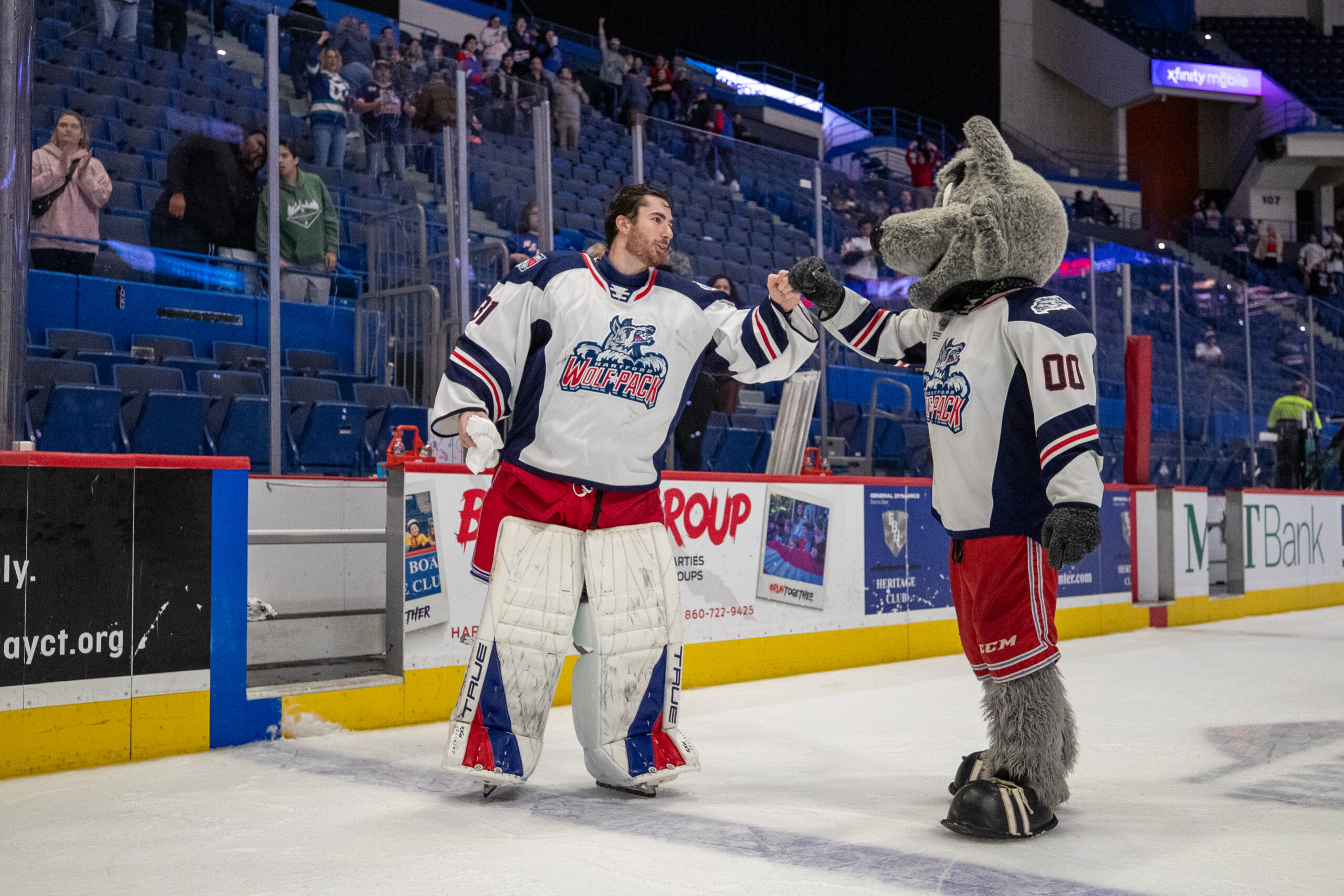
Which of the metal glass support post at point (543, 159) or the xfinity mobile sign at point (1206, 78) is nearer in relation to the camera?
the metal glass support post at point (543, 159)

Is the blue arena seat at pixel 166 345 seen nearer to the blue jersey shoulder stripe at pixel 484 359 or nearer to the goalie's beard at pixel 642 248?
the blue jersey shoulder stripe at pixel 484 359

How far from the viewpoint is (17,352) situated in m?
3.56

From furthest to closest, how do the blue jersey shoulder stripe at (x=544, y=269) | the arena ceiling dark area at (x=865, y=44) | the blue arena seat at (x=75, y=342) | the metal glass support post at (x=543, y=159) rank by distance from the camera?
the arena ceiling dark area at (x=865, y=44), the blue arena seat at (x=75, y=342), the metal glass support post at (x=543, y=159), the blue jersey shoulder stripe at (x=544, y=269)

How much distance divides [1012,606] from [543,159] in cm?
376

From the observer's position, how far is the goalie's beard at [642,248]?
3.10m

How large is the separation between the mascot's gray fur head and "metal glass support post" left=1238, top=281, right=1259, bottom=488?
8179mm

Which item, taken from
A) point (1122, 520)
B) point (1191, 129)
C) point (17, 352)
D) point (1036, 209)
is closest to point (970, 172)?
point (1036, 209)

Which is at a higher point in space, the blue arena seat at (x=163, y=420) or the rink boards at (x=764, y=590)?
the blue arena seat at (x=163, y=420)

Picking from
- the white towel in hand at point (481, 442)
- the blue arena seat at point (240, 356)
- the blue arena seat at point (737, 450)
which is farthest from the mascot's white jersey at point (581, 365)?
the blue arena seat at point (737, 450)

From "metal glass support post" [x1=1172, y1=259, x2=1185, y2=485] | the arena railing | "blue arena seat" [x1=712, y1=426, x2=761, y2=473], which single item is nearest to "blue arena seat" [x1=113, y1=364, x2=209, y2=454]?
the arena railing

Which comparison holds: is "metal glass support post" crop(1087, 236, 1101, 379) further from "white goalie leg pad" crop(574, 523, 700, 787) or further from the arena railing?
"white goalie leg pad" crop(574, 523, 700, 787)

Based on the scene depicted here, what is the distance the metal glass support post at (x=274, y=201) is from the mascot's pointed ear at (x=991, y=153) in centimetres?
327

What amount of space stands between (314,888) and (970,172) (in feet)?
7.22

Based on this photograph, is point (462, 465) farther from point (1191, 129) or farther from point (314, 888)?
point (1191, 129)
